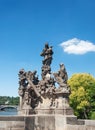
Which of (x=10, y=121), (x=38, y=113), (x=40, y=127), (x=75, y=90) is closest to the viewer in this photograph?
(x=10, y=121)

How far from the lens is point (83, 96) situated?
4922 centimetres

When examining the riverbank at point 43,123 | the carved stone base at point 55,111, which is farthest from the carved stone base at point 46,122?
the carved stone base at point 55,111

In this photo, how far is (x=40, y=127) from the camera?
1817cm

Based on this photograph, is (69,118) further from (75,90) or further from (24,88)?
(75,90)

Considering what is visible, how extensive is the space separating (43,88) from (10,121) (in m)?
3.64

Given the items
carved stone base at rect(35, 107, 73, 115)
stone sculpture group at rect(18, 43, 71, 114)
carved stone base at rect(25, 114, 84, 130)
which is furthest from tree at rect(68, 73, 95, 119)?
carved stone base at rect(25, 114, 84, 130)

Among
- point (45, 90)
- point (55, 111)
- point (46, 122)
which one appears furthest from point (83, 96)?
point (46, 122)

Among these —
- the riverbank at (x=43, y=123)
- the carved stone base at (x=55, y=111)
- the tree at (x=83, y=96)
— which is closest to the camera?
the riverbank at (x=43, y=123)

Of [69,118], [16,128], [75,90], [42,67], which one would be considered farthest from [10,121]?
[75,90]

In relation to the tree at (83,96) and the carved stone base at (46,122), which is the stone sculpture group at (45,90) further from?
the tree at (83,96)

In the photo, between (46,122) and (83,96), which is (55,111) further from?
(83,96)

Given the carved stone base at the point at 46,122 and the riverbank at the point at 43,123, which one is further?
the carved stone base at the point at 46,122

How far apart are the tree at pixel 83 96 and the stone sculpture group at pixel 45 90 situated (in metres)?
27.9

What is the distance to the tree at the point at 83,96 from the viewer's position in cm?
4888
